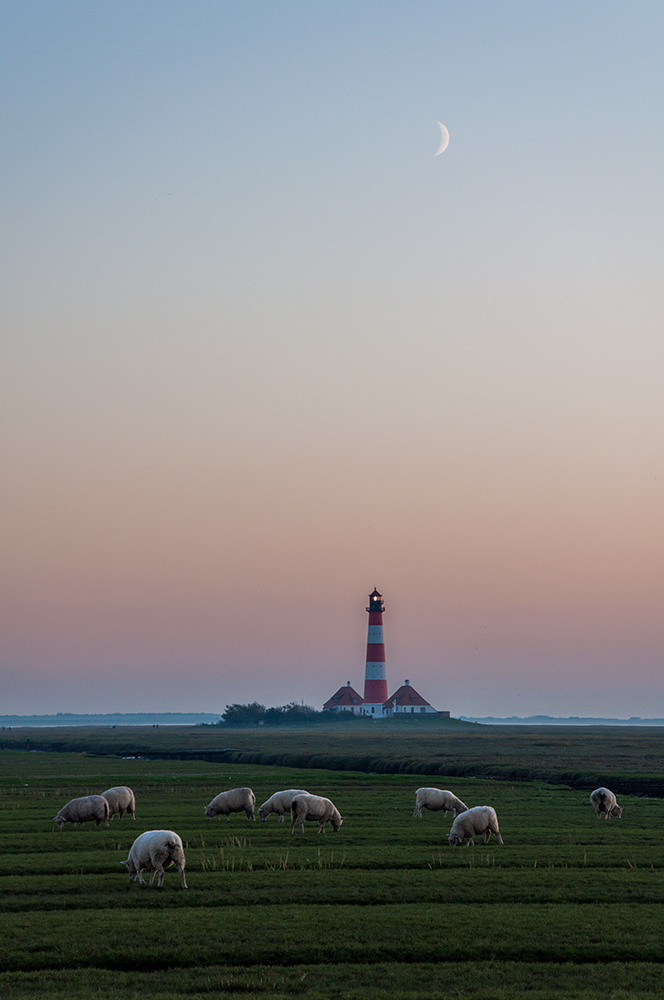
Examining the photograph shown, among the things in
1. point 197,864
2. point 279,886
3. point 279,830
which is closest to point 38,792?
point 279,830

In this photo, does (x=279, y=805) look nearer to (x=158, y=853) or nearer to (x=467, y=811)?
(x=467, y=811)

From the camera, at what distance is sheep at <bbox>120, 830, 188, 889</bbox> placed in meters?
24.0

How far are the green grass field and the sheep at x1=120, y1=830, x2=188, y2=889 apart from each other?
21.3 inches

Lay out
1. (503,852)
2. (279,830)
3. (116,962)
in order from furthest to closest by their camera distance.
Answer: (279,830) < (503,852) < (116,962)

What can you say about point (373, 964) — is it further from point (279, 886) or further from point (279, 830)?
point (279, 830)

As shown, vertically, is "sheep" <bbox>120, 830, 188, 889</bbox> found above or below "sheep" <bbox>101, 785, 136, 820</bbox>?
above

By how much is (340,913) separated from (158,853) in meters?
4.87

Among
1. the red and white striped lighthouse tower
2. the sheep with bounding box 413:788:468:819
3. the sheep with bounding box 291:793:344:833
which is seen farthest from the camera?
the red and white striped lighthouse tower

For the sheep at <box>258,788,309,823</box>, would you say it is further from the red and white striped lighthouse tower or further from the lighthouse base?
the lighthouse base

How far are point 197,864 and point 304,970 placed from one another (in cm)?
1041

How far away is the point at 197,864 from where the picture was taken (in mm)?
28328

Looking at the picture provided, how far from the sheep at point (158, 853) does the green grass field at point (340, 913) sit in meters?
0.54

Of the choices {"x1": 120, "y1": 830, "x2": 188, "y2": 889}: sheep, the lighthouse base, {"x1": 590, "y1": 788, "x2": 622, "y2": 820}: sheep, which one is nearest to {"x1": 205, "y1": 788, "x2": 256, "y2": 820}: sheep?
{"x1": 120, "y1": 830, "x2": 188, "y2": 889}: sheep

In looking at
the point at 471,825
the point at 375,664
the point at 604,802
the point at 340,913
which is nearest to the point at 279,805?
the point at 471,825
